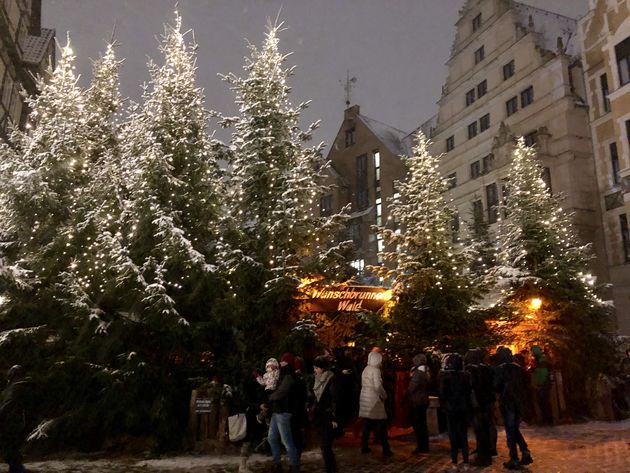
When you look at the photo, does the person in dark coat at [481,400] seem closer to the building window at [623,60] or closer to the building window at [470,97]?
the building window at [623,60]

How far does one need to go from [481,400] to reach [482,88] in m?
29.2

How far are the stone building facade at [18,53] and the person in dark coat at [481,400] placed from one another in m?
25.9

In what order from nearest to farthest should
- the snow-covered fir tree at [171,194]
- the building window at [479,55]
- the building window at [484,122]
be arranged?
the snow-covered fir tree at [171,194] < the building window at [484,122] < the building window at [479,55]

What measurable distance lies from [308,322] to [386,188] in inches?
1403

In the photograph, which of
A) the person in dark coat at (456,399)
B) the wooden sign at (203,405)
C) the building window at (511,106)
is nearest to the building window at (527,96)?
the building window at (511,106)

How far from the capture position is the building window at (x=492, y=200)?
102 feet

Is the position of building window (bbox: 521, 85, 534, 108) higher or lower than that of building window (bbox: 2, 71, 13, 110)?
higher

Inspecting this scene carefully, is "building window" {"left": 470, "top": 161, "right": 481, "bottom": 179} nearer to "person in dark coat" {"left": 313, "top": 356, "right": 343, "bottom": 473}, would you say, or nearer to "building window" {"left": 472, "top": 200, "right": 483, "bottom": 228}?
"building window" {"left": 472, "top": 200, "right": 483, "bottom": 228}

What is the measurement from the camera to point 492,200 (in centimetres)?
3169

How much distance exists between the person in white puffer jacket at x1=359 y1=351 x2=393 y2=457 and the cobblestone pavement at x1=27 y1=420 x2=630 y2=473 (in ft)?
1.56

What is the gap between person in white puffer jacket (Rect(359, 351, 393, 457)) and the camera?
395 inches

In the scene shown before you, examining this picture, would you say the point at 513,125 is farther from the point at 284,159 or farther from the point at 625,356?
the point at 284,159

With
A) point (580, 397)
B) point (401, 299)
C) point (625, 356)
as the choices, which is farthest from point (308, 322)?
point (625, 356)

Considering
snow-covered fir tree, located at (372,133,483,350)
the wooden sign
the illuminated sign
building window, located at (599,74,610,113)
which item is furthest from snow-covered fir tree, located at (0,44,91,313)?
building window, located at (599,74,610,113)
